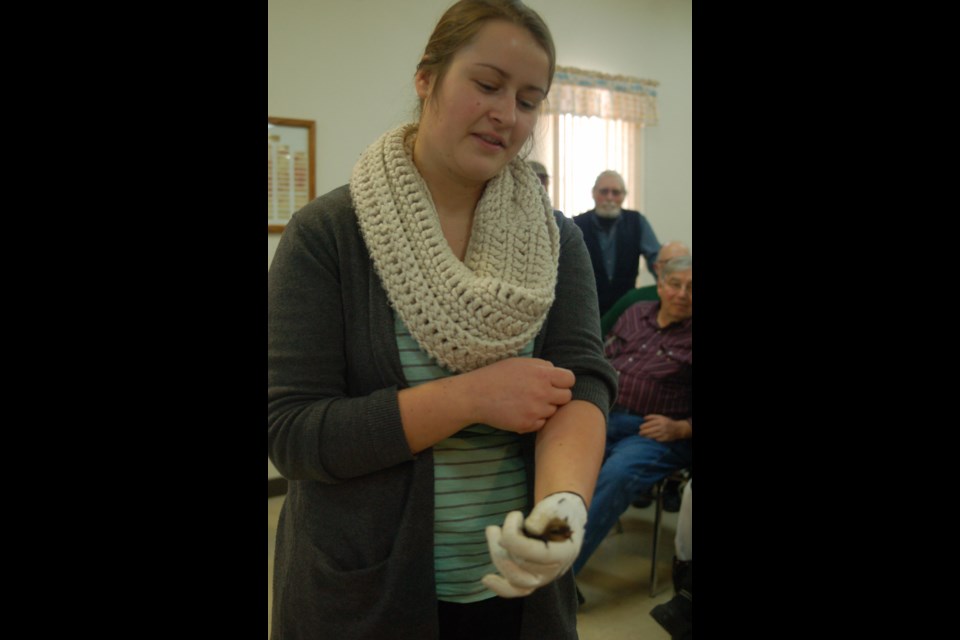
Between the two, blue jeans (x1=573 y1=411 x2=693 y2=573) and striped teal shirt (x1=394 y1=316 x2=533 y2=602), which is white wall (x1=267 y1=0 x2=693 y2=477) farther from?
blue jeans (x1=573 y1=411 x2=693 y2=573)

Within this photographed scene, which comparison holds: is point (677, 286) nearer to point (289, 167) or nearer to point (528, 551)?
point (289, 167)

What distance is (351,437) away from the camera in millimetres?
482

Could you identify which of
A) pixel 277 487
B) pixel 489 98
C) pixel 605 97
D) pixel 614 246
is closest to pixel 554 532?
pixel 489 98

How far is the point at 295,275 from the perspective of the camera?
0.50m

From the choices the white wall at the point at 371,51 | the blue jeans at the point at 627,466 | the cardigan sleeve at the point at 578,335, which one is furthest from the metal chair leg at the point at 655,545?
the cardigan sleeve at the point at 578,335

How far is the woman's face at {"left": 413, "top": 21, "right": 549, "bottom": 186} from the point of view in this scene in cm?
47

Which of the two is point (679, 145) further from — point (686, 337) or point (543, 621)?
point (543, 621)

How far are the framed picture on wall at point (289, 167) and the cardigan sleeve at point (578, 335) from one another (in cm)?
183

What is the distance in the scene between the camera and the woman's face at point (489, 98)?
0.47 m

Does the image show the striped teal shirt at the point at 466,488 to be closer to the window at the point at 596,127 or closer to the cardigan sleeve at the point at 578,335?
the cardigan sleeve at the point at 578,335

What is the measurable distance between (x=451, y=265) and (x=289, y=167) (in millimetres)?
1979

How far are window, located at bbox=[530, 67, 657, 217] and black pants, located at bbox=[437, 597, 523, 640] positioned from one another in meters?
2.34
